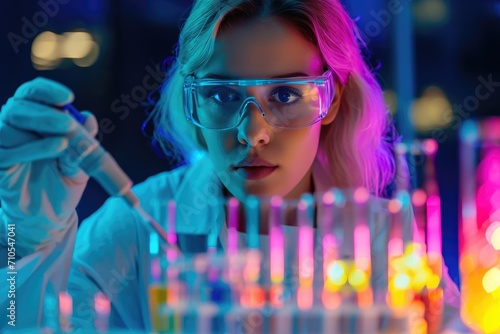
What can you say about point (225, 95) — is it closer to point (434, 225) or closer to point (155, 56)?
point (155, 56)

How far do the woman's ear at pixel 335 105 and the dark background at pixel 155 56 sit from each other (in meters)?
0.07

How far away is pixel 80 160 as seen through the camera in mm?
917

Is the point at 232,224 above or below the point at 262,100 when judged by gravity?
below

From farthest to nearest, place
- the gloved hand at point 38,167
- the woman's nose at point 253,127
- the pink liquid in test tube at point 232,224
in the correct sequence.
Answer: the pink liquid in test tube at point 232,224 < the woman's nose at point 253,127 < the gloved hand at point 38,167

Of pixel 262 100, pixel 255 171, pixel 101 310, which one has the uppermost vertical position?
pixel 262 100

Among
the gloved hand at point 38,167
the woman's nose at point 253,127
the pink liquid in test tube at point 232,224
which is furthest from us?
the pink liquid in test tube at point 232,224

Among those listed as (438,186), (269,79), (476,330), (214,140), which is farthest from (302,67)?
(476,330)

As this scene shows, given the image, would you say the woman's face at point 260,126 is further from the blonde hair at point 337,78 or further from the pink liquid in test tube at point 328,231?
→ the pink liquid in test tube at point 328,231

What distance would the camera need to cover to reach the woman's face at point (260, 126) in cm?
103

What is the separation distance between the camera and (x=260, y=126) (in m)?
1.03

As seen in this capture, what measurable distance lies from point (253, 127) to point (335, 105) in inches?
7.9

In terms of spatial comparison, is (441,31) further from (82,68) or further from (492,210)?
(82,68)

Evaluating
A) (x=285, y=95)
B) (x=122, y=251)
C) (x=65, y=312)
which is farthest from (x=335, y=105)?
(x=65, y=312)

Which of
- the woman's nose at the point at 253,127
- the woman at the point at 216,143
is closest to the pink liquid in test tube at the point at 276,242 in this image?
the woman at the point at 216,143
